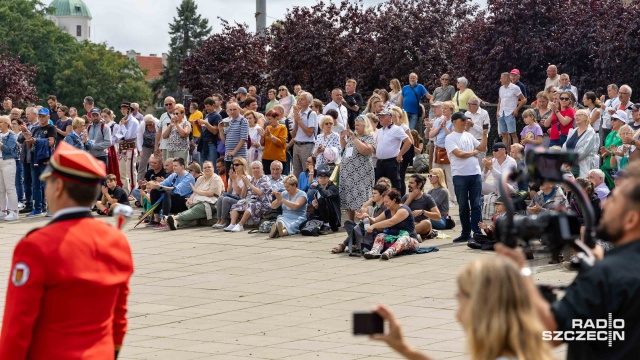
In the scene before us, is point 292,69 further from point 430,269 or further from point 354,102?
point 430,269

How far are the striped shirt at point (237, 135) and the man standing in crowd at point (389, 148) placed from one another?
10.5 ft

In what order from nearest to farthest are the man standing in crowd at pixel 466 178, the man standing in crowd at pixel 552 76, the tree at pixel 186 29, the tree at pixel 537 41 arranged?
the man standing in crowd at pixel 466 178, the man standing in crowd at pixel 552 76, the tree at pixel 537 41, the tree at pixel 186 29

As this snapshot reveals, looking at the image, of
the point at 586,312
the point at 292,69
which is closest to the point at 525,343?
the point at 586,312

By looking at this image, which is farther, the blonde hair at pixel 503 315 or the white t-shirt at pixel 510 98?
the white t-shirt at pixel 510 98

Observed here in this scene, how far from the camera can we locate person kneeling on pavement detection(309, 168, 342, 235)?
16.5 m

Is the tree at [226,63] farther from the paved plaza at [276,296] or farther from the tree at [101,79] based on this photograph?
the tree at [101,79]

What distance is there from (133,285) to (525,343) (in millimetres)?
10106

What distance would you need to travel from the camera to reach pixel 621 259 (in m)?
4.08

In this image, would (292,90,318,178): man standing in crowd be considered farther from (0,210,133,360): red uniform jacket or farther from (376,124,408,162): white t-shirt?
(0,210,133,360): red uniform jacket

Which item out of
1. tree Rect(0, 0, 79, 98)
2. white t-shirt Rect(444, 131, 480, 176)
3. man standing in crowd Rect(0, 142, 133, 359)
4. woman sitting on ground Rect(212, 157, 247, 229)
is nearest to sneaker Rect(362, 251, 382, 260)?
white t-shirt Rect(444, 131, 480, 176)

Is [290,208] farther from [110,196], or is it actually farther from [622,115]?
[622,115]

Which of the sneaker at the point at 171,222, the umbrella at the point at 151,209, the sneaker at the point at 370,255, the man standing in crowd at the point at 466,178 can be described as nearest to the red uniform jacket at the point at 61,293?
the sneaker at the point at 370,255

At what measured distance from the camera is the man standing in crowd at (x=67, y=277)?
4758mm

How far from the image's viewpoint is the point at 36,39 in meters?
90.9
